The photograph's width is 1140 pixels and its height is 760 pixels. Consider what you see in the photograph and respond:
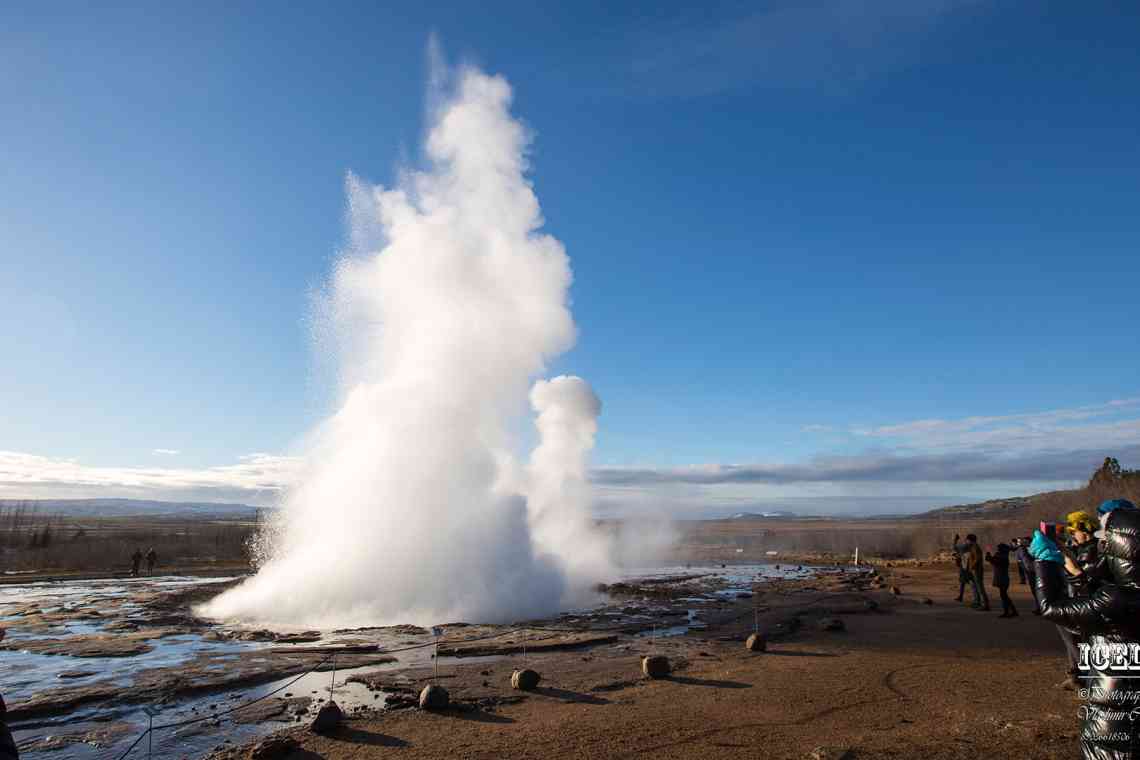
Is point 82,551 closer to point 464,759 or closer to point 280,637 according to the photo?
point 280,637

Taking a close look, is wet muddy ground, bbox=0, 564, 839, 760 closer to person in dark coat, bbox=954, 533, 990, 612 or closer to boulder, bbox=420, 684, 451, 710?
boulder, bbox=420, 684, 451, 710

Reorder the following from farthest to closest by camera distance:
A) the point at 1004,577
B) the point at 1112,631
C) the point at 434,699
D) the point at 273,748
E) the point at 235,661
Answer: the point at 1004,577 < the point at 235,661 < the point at 434,699 < the point at 273,748 < the point at 1112,631

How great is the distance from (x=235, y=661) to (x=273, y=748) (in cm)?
686

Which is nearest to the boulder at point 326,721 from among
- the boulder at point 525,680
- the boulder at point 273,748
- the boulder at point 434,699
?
the boulder at point 273,748

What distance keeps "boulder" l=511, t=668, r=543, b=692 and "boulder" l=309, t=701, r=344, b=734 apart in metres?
3.12

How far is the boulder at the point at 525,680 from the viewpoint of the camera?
10586 mm

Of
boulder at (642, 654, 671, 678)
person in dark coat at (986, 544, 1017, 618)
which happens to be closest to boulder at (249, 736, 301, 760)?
boulder at (642, 654, 671, 678)

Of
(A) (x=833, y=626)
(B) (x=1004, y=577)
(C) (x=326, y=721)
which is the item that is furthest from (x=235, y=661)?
(B) (x=1004, y=577)

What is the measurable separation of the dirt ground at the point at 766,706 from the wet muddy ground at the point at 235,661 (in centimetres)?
44

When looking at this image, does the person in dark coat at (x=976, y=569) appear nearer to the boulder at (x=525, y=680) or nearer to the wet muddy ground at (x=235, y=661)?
the wet muddy ground at (x=235, y=661)

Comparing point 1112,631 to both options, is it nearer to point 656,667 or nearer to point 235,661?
point 656,667

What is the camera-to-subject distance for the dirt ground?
7410 mm

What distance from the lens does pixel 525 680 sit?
1059 cm

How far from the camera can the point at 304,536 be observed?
24953mm
